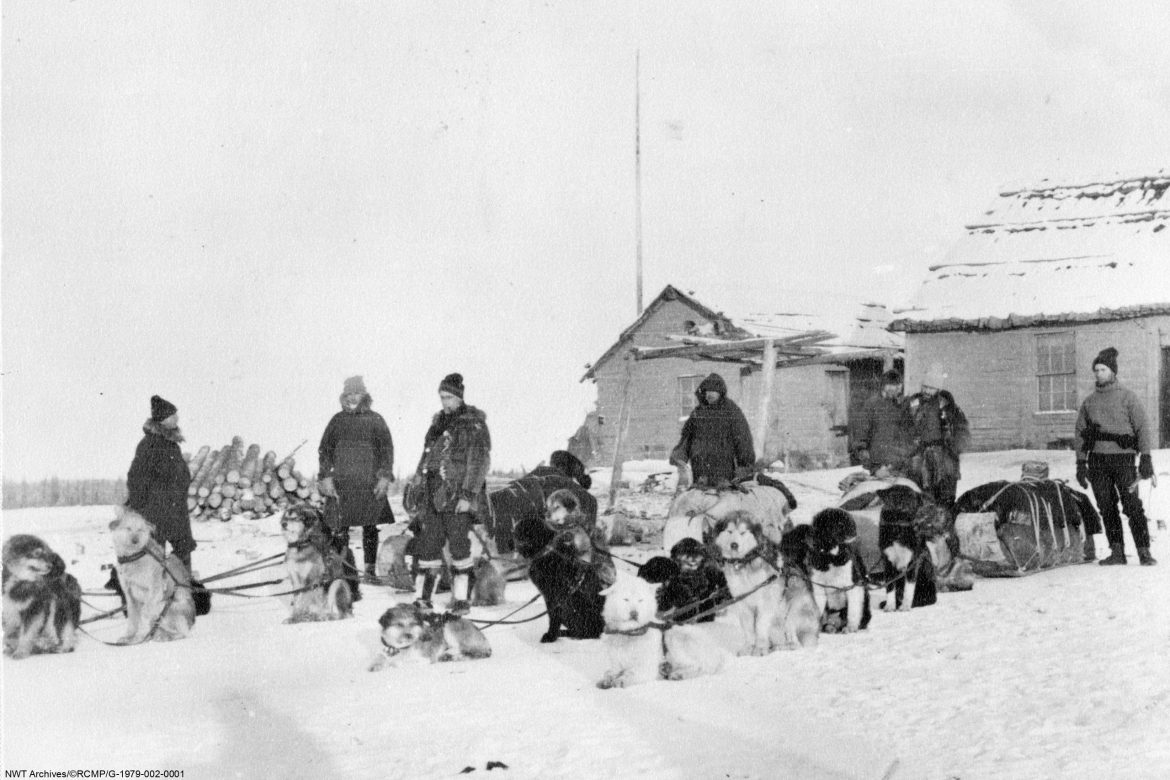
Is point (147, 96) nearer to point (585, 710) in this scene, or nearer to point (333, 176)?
point (333, 176)

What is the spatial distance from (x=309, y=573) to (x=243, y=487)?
872 centimetres

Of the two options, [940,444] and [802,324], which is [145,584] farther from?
[802,324]

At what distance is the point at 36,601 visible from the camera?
6031 mm

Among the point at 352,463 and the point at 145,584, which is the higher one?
the point at 352,463

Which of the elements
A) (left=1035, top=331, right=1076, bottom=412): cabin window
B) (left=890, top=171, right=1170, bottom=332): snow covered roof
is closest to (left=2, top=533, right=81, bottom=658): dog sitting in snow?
(left=890, top=171, right=1170, bottom=332): snow covered roof

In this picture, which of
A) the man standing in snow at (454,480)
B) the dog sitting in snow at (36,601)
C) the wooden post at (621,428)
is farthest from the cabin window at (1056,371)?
the dog sitting in snow at (36,601)

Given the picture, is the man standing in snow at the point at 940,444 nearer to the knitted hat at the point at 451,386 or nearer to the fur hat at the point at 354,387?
the knitted hat at the point at 451,386

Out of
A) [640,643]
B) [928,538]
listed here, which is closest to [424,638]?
[640,643]

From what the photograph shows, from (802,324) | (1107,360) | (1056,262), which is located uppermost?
(1056,262)

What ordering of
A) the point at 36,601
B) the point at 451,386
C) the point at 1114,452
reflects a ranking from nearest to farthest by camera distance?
the point at 36,601, the point at 451,386, the point at 1114,452

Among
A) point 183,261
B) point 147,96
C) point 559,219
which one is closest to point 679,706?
point 147,96

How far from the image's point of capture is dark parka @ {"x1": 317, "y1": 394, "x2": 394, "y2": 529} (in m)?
8.34

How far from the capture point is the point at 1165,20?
242 inches

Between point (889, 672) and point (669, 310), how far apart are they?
64.0 feet
